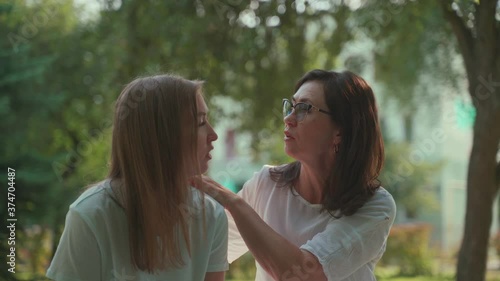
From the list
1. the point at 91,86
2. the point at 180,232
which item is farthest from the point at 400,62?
the point at 180,232

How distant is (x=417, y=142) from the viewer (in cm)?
1736

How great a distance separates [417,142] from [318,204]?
1536 cm

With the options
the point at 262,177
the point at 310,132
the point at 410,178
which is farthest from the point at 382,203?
the point at 410,178

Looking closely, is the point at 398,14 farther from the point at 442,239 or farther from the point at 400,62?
the point at 442,239

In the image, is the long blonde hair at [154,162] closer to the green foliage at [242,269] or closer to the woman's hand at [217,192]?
the woman's hand at [217,192]

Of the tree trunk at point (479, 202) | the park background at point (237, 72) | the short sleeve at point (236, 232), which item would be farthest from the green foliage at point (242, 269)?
the short sleeve at point (236, 232)

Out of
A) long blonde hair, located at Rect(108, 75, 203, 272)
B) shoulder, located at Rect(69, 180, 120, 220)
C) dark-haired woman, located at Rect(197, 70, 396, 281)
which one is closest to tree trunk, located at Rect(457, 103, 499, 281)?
dark-haired woman, located at Rect(197, 70, 396, 281)

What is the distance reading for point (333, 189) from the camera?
2.40m

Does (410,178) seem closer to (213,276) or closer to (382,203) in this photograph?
(382,203)

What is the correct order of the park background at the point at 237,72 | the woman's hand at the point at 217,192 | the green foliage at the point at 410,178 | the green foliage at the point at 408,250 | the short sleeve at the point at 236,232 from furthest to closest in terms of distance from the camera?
the green foliage at the point at 410,178, the green foliage at the point at 408,250, the park background at the point at 237,72, the short sleeve at the point at 236,232, the woman's hand at the point at 217,192

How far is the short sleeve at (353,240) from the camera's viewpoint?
90.0 inches

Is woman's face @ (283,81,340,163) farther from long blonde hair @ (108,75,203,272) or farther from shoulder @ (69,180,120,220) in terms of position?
→ shoulder @ (69,180,120,220)

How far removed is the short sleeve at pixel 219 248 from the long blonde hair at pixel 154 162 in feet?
0.36

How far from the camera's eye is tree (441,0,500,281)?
4.48 metres
